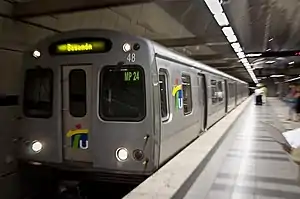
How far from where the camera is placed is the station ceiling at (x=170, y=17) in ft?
20.1

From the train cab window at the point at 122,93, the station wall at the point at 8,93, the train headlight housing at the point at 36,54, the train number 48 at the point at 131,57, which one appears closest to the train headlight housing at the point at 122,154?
the train cab window at the point at 122,93

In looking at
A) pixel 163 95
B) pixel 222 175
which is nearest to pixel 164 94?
pixel 163 95

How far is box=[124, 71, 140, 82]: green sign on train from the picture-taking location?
15.7 feet

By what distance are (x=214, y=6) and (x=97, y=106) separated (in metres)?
3.23

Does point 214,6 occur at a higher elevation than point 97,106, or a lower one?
higher

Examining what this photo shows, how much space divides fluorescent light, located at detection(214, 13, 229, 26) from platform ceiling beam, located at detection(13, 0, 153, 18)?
2.54 meters

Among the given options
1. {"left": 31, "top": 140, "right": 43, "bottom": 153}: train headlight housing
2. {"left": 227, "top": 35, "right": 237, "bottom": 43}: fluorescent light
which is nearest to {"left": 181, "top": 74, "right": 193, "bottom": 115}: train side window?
{"left": 31, "top": 140, "right": 43, "bottom": 153}: train headlight housing

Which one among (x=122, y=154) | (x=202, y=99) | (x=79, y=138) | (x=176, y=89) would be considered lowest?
(x=122, y=154)

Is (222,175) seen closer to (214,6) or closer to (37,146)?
(37,146)

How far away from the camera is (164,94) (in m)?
5.49

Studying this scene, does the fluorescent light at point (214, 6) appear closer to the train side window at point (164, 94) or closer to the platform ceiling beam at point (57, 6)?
the platform ceiling beam at point (57, 6)

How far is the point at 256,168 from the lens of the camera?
6598 mm

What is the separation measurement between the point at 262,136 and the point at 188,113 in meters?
4.69

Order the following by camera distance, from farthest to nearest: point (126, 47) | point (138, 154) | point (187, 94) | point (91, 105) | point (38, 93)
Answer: point (187, 94) < point (38, 93) < point (91, 105) < point (126, 47) < point (138, 154)
